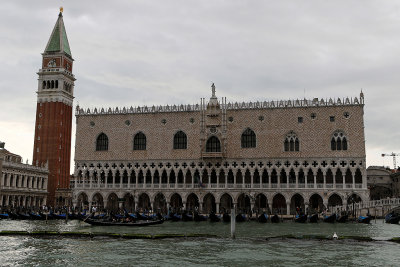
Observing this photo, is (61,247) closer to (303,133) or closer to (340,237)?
(340,237)

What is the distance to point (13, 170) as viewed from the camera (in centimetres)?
→ 4881

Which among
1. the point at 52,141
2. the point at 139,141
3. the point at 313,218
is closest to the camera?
the point at 313,218

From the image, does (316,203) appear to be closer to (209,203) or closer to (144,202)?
(209,203)

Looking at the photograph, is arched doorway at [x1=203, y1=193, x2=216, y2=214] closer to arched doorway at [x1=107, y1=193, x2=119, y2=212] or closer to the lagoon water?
arched doorway at [x1=107, y1=193, x2=119, y2=212]

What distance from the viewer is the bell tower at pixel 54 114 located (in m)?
55.7

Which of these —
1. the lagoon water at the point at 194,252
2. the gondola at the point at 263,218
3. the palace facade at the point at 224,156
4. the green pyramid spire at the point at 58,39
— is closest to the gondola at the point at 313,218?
the gondola at the point at 263,218

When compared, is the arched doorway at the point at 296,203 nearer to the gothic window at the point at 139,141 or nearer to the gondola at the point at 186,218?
the gondola at the point at 186,218

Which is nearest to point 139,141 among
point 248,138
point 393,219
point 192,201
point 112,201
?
point 112,201

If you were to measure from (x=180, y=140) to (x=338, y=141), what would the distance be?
15.1 m

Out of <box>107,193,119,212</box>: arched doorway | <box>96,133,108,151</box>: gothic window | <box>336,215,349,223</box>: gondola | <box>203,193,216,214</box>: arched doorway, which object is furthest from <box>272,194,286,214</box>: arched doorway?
<box>96,133,108,151</box>: gothic window

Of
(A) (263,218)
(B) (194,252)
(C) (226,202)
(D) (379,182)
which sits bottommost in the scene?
(B) (194,252)

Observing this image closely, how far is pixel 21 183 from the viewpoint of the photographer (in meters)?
50.7

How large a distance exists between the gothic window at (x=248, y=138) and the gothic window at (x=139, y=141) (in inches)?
404

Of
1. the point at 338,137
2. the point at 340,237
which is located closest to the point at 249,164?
the point at 338,137
